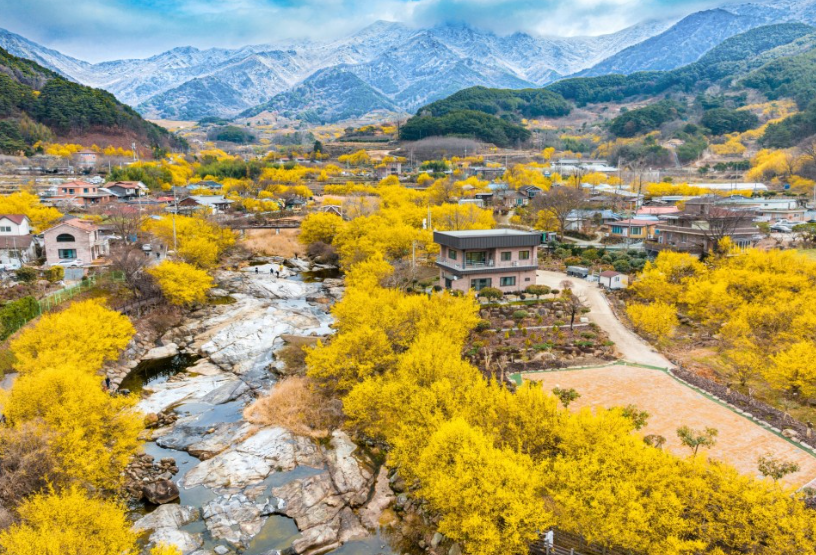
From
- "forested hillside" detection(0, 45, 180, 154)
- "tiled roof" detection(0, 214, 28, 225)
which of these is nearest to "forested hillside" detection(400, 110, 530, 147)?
"forested hillside" detection(0, 45, 180, 154)

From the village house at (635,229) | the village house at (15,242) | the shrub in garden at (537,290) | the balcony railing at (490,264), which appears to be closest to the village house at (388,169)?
the village house at (635,229)

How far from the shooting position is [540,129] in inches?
6171

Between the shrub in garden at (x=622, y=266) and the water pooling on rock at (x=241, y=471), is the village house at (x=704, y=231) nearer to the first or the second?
the shrub in garden at (x=622, y=266)

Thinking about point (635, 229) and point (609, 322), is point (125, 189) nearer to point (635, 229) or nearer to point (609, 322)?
point (635, 229)

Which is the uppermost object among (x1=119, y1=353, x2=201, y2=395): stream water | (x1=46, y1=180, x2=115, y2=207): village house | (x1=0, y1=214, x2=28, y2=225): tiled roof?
(x1=46, y1=180, x2=115, y2=207): village house

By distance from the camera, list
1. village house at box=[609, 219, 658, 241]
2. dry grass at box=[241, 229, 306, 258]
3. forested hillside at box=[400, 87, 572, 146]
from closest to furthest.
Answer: village house at box=[609, 219, 658, 241], dry grass at box=[241, 229, 306, 258], forested hillside at box=[400, 87, 572, 146]

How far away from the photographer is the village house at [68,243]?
41281mm

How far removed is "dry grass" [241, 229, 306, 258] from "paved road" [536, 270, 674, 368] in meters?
29.6

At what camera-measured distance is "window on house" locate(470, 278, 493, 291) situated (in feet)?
117

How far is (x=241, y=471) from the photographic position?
1945 centimetres

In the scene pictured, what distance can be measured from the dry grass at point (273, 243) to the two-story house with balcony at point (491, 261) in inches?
1082

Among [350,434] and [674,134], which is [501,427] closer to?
[350,434]

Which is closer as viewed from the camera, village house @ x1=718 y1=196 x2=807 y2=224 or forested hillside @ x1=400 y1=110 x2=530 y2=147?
village house @ x1=718 y1=196 x2=807 y2=224

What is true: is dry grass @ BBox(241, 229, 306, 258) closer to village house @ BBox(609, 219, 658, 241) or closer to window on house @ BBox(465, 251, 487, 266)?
window on house @ BBox(465, 251, 487, 266)
